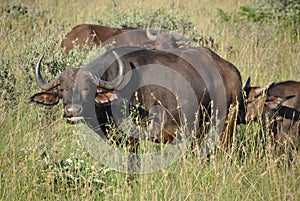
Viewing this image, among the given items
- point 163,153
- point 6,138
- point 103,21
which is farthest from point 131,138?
point 103,21

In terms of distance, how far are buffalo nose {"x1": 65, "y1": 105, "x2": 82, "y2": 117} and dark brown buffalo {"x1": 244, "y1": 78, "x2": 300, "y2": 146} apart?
2394 millimetres

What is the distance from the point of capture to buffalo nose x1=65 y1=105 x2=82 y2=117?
4.98 m

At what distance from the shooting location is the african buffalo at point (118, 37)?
1053cm

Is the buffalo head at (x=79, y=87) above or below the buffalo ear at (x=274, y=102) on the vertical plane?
A: above

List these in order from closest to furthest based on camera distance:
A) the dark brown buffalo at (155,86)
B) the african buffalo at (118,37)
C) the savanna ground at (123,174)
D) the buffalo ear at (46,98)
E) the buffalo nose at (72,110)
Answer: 1. the savanna ground at (123,174)
2. the buffalo nose at (72,110)
3. the dark brown buffalo at (155,86)
4. the buffalo ear at (46,98)
5. the african buffalo at (118,37)

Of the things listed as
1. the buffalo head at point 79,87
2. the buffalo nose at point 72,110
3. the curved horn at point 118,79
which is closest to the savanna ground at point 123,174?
the buffalo nose at point 72,110

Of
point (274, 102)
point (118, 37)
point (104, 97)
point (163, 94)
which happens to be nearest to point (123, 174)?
point (104, 97)

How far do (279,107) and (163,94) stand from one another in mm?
1757

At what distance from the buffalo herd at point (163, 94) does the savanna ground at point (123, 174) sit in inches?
11.5

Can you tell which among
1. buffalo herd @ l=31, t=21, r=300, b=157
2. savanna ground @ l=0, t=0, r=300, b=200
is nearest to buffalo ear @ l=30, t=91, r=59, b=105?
buffalo herd @ l=31, t=21, r=300, b=157

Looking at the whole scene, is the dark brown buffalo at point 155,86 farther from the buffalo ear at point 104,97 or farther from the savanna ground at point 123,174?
the savanna ground at point 123,174

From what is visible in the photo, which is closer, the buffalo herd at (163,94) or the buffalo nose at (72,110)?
the buffalo nose at (72,110)

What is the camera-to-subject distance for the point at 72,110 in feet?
16.4

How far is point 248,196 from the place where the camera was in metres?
4.31
